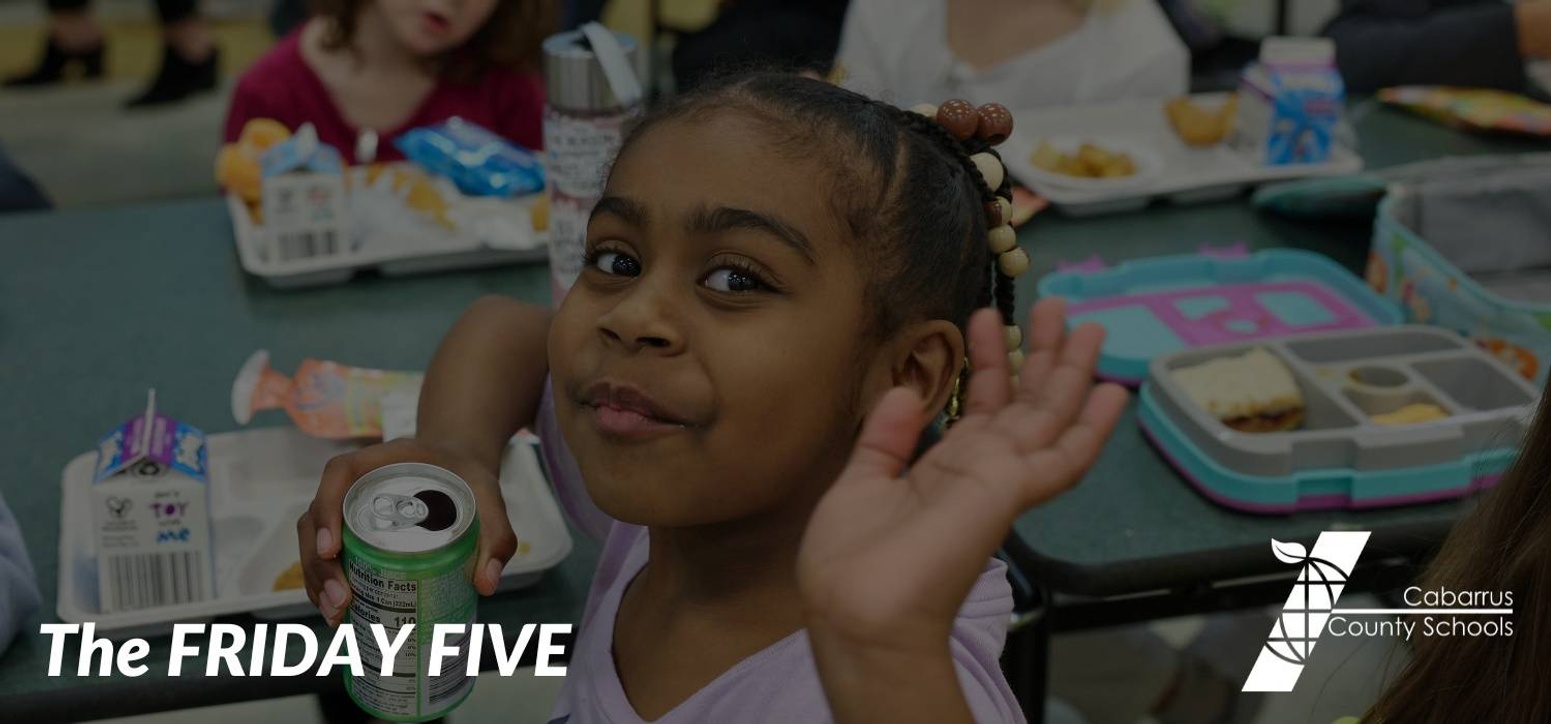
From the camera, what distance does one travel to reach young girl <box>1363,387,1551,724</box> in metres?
0.95

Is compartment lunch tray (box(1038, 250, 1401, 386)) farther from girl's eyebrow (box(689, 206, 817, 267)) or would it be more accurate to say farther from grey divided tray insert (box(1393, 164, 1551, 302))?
girl's eyebrow (box(689, 206, 817, 267))

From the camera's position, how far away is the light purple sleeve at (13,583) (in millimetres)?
1146

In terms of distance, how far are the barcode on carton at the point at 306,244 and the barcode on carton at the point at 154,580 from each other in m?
0.64

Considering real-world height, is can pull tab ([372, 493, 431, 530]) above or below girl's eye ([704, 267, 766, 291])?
below

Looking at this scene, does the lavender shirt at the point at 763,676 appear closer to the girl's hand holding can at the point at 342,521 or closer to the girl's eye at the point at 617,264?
the girl's hand holding can at the point at 342,521

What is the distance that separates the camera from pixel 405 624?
3.17 feet

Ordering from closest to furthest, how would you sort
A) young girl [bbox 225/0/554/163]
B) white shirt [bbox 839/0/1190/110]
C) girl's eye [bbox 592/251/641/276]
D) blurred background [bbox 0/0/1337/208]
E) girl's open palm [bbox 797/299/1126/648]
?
girl's open palm [bbox 797/299/1126/648] < girl's eye [bbox 592/251/641/276] < young girl [bbox 225/0/554/163] < white shirt [bbox 839/0/1190/110] < blurred background [bbox 0/0/1337/208]

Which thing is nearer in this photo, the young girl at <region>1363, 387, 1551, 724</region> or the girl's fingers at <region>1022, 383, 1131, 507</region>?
the girl's fingers at <region>1022, 383, 1131, 507</region>

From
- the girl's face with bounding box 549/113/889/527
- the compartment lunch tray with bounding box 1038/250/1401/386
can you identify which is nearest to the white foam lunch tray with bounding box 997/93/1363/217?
the compartment lunch tray with bounding box 1038/250/1401/386

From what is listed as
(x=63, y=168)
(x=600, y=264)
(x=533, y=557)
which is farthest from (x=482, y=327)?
(x=63, y=168)

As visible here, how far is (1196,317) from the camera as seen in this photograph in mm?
1705

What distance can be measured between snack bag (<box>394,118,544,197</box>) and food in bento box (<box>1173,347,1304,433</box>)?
34.2 inches

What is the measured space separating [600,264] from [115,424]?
0.73 meters

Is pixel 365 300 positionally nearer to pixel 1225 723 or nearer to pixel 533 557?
pixel 533 557
